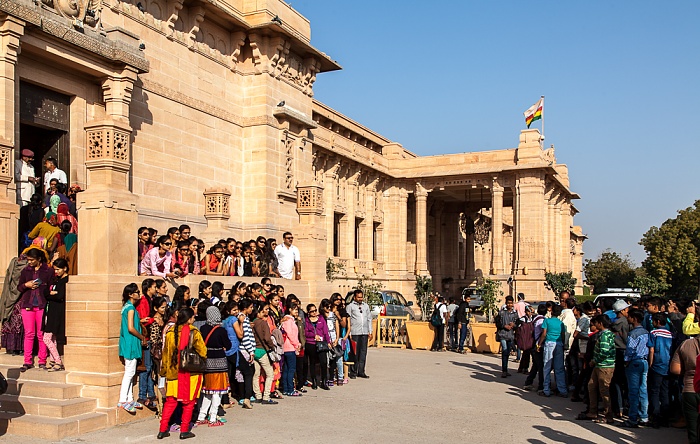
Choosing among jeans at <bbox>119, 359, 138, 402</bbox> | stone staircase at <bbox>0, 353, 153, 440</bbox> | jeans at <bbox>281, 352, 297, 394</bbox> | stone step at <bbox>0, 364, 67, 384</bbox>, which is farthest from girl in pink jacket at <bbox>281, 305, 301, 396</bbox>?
stone step at <bbox>0, 364, 67, 384</bbox>

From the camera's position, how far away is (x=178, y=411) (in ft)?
29.9

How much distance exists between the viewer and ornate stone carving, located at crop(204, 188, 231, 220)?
56.1ft

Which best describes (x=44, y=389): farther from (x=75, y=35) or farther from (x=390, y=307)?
(x=390, y=307)

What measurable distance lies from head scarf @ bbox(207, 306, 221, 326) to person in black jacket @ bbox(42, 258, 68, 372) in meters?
2.00

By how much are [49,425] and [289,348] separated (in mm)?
4337

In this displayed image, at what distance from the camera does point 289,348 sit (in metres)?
11.6

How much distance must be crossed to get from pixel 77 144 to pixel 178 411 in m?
7.05

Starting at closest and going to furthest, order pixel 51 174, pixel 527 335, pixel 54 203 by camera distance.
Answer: pixel 54 203
pixel 51 174
pixel 527 335

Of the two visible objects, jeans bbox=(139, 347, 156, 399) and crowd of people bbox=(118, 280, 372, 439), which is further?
jeans bbox=(139, 347, 156, 399)

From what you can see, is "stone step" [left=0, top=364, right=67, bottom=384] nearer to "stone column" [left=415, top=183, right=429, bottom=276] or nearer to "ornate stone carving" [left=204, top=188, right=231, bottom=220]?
"ornate stone carving" [left=204, top=188, right=231, bottom=220]

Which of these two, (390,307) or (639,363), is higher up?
(639,363)

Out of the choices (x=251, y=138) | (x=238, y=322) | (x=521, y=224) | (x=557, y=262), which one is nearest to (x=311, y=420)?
(x=238, y=322)

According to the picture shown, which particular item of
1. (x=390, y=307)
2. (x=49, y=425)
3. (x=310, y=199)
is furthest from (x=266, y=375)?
(x=390, y=307)

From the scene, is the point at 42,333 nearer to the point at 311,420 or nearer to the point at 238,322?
the point at 238,322
